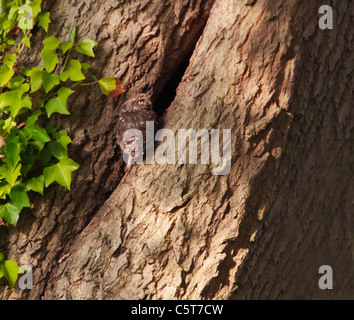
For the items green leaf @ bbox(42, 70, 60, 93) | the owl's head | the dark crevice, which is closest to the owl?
the owl's head

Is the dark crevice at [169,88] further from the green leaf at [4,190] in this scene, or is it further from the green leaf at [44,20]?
the green leaf at [4,190]

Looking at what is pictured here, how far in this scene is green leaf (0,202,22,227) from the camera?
5.84 feet

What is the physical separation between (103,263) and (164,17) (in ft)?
3.36

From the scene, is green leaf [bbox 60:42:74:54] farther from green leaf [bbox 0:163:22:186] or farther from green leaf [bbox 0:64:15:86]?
green leaf [bbox 0:163:22:186]

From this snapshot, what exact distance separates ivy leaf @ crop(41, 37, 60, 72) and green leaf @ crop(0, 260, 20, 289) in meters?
0.78

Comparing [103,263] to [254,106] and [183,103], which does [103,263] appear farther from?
[254,106]

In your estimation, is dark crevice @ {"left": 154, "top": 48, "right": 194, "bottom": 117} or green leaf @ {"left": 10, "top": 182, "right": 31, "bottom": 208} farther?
dark crevice @ {"left": 154, "top": 48, "right": 194, "bottom": 117}

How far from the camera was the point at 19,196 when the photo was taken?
177 centimetres

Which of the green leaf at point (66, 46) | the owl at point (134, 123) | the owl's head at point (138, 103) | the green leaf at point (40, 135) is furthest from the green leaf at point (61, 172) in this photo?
the green leaf at point (66, 46)

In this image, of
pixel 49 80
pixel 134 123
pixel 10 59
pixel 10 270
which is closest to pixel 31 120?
pixel 49 80

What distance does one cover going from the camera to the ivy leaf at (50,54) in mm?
1765

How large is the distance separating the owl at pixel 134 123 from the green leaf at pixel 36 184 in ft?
1.12

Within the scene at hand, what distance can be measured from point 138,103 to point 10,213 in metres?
0.66

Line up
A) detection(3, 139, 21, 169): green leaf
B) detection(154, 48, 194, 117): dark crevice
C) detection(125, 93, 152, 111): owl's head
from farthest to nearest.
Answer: detection(154, 48, 194, 117): dark crevice → detection(125, 93, 152, 111): owl's head → detection(3, 139, 21, 169): green leaf
